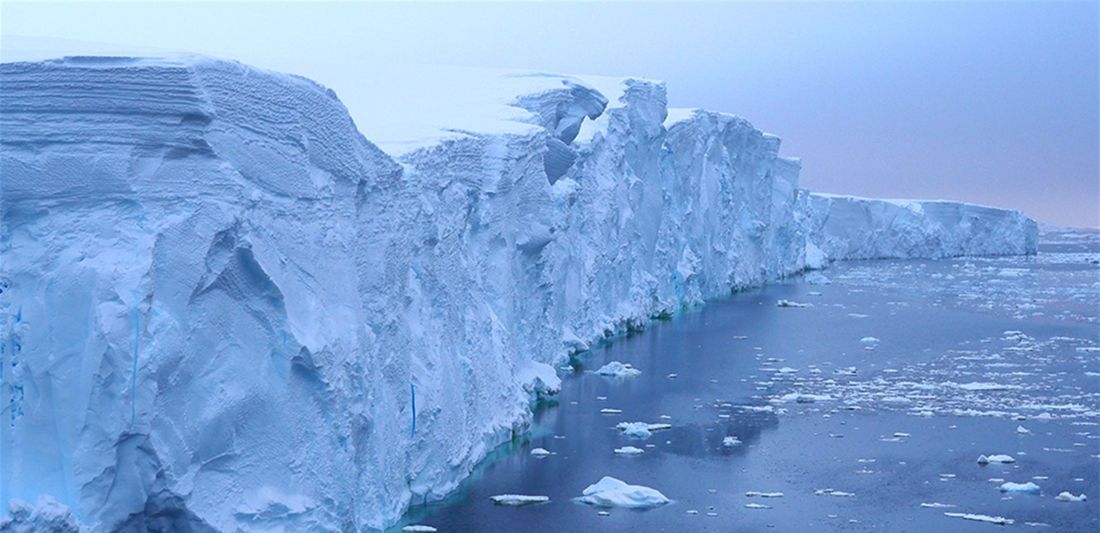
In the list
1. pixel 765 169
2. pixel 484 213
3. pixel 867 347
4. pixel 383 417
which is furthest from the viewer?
pixel 765 169

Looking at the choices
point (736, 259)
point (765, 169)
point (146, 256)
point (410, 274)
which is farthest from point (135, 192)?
point (765, 169)

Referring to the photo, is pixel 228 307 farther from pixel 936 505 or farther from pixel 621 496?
pixel 936 505

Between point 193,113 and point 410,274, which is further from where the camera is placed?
point 410,274

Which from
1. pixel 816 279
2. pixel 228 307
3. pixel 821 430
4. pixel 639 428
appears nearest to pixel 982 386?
pixel 821 430

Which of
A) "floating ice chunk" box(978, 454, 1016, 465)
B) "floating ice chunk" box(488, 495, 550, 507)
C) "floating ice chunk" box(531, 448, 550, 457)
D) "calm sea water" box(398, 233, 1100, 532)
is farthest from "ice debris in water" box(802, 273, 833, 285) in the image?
"floating ice chunk" box(488, 495, 550, 507)

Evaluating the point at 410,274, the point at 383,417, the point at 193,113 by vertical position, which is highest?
the point at 193,113

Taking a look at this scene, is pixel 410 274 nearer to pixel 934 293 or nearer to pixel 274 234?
pixel 274 234
